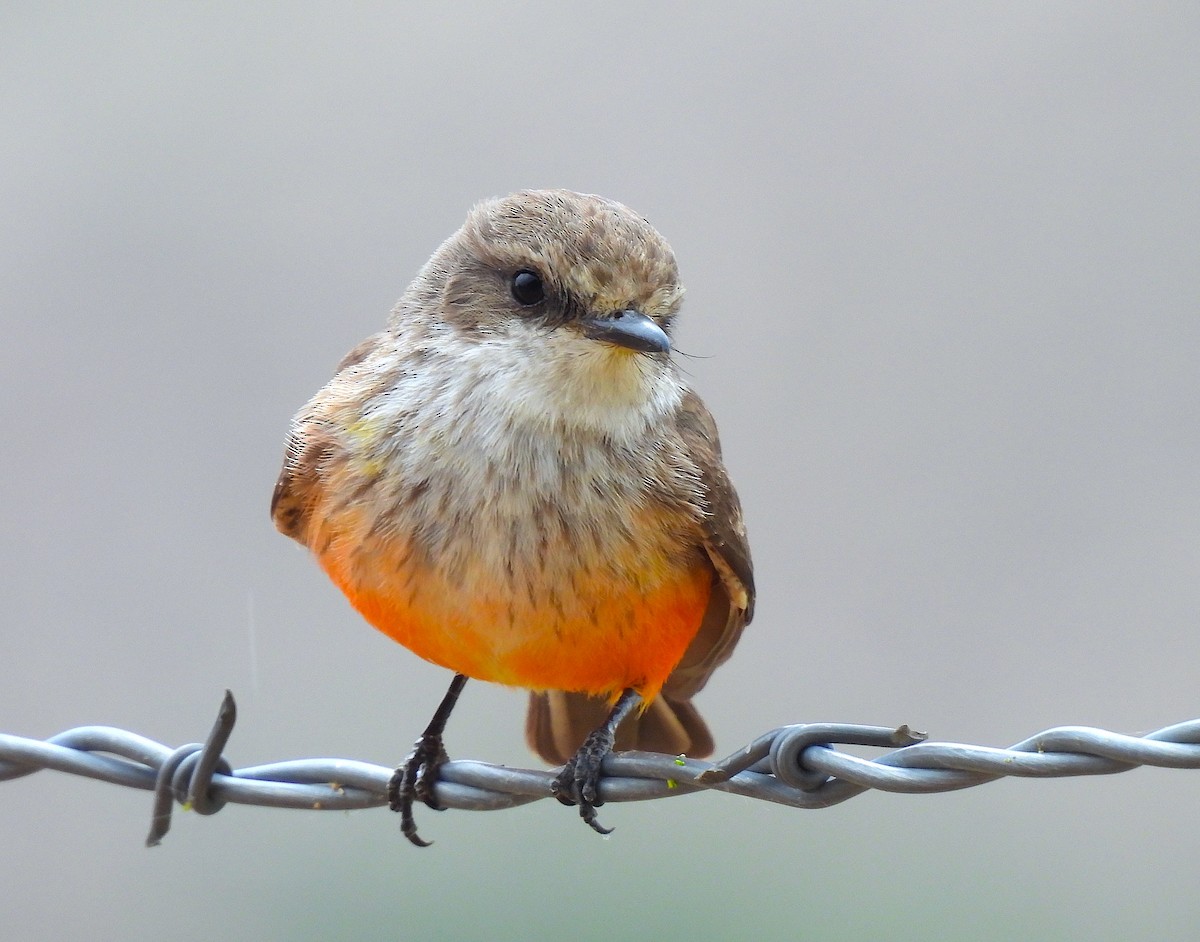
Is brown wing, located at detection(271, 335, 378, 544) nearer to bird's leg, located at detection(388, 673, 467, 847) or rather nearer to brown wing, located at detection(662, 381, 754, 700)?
bird's leg, located at detection(388, 673, 467, 847)

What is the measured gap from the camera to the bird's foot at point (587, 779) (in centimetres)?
366

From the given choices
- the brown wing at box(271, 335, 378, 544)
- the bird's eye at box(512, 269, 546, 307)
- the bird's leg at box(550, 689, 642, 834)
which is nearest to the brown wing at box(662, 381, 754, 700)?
the bird's leg at box(550, 689, 642, 834)

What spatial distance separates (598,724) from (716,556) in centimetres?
97

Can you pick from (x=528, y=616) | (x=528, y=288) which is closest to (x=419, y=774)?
(x=528, y=616)

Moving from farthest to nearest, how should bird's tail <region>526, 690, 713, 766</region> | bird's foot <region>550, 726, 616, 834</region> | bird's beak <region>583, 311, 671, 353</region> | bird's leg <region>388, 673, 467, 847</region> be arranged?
bird's tail <region>526, 690, 713, 766</region> < bird's leg <region>388, 673, 467, 847</region> < bird's foot <region>550, 726, 616, 834</region> < bird's beak <region>583, 311, 671, 353</region>

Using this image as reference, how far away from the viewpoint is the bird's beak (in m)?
3.56

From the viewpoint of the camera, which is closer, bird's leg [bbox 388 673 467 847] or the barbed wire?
the barbed wire

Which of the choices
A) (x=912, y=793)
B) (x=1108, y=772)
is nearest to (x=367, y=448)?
(x=912, y=793)

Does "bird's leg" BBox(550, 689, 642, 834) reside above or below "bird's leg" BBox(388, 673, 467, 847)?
above

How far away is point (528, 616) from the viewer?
3.56 metres

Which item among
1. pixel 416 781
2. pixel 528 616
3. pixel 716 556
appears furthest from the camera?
pixel 416 781

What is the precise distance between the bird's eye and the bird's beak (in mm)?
178

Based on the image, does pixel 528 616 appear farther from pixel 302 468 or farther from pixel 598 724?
pixel 598 724

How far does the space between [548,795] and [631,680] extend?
0.90 metres
